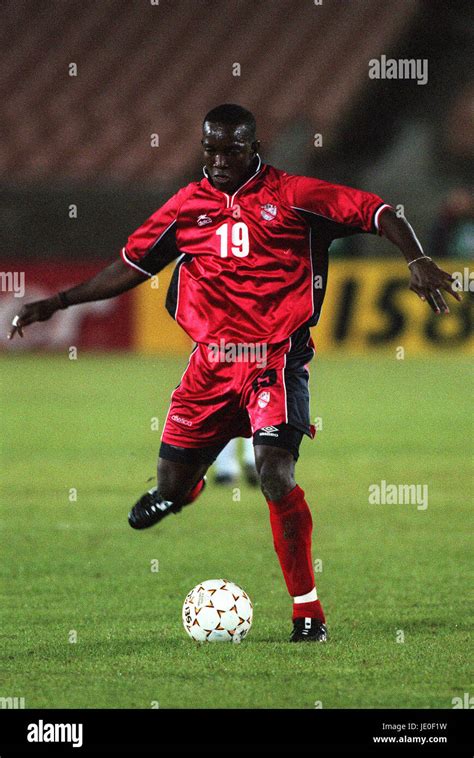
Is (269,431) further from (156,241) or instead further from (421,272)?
(156,241)

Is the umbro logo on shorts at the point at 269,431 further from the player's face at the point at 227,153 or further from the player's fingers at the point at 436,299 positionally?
the player's face at the point at 227,153

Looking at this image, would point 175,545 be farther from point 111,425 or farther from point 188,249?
point 111,425

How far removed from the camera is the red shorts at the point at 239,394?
601cm

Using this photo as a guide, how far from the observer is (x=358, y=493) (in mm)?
10844

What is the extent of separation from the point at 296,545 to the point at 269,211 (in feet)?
4.80

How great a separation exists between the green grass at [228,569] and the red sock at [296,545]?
182mm

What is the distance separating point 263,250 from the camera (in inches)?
241

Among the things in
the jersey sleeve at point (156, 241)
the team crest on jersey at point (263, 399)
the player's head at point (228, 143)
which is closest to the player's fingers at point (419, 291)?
the team crest on jersey at point (263, 399)

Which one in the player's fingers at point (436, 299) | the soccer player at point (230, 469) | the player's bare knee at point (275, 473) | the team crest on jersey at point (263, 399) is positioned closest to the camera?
the player's fingers at point (436, 299)

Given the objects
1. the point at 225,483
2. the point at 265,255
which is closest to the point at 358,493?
the point at 225,483

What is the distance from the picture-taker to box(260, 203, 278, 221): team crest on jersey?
20.0ft

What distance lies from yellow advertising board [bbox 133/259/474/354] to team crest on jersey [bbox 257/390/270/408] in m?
16.2

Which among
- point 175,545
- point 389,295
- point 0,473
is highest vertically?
point 389,295

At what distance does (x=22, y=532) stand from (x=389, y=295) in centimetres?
1410
